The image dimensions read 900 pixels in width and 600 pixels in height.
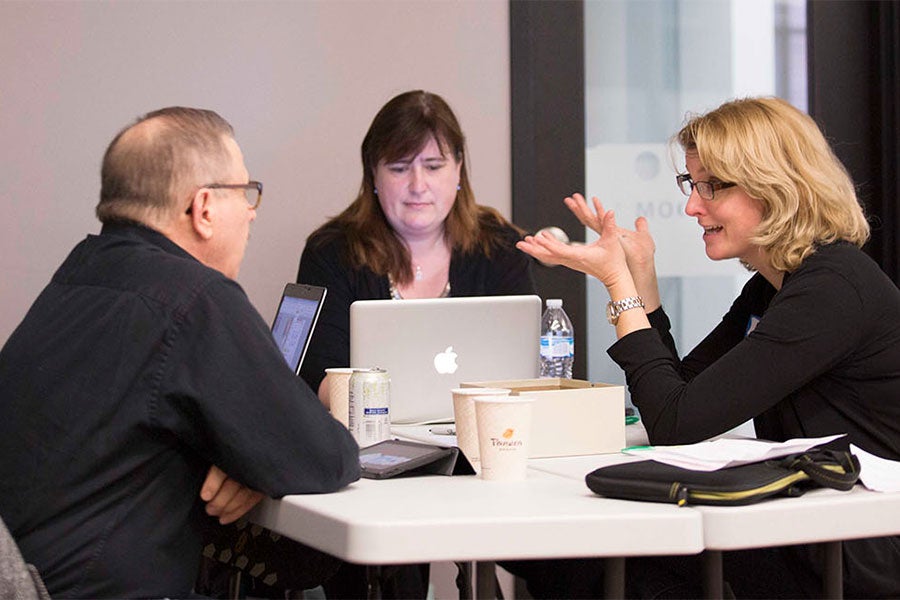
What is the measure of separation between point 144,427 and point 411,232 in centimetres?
191

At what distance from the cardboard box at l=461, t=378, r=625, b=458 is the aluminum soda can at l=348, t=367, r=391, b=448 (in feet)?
0.56

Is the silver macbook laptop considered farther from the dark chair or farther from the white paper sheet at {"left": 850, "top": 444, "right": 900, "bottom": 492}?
the dark chair

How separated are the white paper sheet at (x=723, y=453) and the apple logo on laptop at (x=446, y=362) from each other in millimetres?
712

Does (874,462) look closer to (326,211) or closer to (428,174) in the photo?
(428,174)

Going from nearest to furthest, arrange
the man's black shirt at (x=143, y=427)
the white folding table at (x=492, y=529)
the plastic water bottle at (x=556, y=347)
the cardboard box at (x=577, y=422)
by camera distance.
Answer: the white folding table at (x=492, y=529)
the man's black shirt at (x=143, y=427)
the cardboard box at (x=577, y=422)
the plastic water bottle at (x=556, y=347)

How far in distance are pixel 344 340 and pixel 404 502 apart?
1.60 meters

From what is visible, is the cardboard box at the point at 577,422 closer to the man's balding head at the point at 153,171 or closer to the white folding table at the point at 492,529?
the white folding table at the point at 492,529

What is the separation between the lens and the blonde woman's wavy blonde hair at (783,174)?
213 cm

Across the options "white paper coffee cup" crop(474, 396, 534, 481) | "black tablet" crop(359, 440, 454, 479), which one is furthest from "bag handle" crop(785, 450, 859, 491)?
"black tablet" crop(359, 440, 454, 479)

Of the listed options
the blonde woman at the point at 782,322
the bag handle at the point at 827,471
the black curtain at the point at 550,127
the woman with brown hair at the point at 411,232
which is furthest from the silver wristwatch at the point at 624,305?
the black curtain at the point at 550,127

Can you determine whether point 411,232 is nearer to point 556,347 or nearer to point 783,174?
point 556,347

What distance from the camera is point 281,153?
12.0 feet

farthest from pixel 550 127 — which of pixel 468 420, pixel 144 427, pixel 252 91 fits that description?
pixel 144 427

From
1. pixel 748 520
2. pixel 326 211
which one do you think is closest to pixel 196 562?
pixel 748 520
